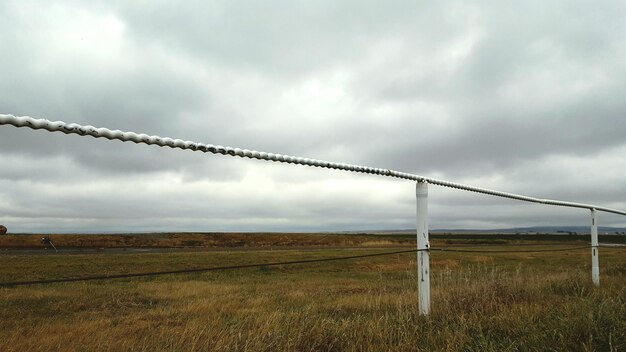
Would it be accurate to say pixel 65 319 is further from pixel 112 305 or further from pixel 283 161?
pixel 283 161

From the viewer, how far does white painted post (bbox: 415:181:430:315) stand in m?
4.59

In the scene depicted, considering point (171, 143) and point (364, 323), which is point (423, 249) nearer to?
point (364, 323)

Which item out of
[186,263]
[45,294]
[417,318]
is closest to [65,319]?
[45,294]

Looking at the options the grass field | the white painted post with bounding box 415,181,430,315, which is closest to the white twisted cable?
the white painted post with bounding box 415,181,430,315

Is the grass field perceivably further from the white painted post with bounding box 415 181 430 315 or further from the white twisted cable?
the white twisted cable

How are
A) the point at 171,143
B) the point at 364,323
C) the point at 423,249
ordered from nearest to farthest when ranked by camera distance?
the point at 171,143 < the point at 364,323 < the point at 423,249

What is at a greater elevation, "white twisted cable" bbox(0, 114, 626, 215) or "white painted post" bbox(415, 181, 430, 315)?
"white twisted cable" bbox(0, 114, 626, 215)

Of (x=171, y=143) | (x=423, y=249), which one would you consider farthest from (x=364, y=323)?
(x=171, y=143)

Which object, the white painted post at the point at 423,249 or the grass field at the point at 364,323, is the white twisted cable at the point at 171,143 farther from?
the grass field at the point at 364,323

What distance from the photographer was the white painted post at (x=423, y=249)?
Answer: 459 centimetres

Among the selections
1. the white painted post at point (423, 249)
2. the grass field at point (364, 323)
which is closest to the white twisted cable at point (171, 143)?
the white painted post at point (423, 249)

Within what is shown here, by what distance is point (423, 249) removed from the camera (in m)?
4.63

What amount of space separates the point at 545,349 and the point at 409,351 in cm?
106

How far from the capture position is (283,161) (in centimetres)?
333
